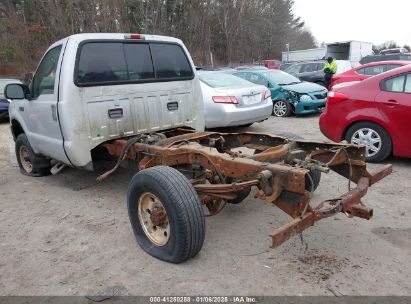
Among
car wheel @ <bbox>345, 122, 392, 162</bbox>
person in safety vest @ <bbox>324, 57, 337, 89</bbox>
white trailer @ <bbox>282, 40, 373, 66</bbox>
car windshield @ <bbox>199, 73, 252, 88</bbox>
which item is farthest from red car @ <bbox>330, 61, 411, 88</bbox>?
white trailer @ <bbox>282, 40, 373, 66</bbox>

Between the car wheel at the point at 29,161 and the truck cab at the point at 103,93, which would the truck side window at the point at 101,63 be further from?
the car wheel at the point at 29,161

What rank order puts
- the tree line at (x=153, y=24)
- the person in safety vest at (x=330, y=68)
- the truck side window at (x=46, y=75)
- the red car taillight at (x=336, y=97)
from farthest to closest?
the tree line at (x=153, y=24)
the person in safety vest at (x=330, y=68)
the red car taillight at (x=336, y=97)
the truck side window at (x=46, y=75)

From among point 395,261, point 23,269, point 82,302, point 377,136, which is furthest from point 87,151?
point 377,136

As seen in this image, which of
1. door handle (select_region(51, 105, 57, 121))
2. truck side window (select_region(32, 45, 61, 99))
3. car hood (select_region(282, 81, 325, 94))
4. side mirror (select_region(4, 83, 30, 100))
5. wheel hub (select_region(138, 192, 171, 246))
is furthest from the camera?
car hood (select_region(282, 81, 325, 94))

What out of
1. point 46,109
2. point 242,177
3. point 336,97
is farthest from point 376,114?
point 46,109

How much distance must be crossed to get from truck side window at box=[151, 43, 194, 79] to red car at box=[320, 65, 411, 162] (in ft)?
8.36

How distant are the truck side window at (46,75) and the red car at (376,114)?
423cm

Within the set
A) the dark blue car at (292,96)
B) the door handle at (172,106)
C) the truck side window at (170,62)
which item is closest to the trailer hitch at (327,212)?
the door handle at (172,106)

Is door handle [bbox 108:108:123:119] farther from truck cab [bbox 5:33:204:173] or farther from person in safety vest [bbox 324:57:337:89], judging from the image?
Answer: person in safety vest [bbox 324:57:337:89]

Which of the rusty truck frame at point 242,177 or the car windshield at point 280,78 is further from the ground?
the car windshield at point 280,78

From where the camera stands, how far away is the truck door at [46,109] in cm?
462

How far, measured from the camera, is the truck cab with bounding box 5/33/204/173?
4.41m

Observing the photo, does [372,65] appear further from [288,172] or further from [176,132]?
[288,172]

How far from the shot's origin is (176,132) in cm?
539
